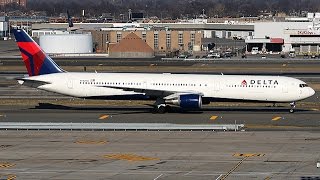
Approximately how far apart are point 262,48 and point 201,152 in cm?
14189

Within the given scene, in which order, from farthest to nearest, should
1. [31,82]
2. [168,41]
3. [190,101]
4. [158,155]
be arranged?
[168,41] < [31,82] < [190,101] < [158,155]

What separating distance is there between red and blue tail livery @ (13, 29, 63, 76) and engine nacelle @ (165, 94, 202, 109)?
11755mm

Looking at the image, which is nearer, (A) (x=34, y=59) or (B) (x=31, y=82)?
(B) (x=31, y=82)

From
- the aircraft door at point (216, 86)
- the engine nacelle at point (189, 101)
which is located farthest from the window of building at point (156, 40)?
the engine nacelle at point (189, 101)

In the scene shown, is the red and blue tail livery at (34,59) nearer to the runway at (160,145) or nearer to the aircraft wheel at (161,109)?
the runway at (160,145)

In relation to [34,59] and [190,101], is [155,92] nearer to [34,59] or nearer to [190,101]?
[190,101]

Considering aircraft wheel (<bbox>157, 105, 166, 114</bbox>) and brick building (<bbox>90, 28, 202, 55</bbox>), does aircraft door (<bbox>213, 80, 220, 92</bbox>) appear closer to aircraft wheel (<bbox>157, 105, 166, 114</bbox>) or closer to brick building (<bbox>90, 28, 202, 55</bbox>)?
aircraft wheel (<bbox>157, 105, 166, 114</bbox>)

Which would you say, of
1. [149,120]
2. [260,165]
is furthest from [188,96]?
[260,165]

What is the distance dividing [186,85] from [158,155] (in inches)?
910

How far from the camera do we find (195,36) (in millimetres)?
192000

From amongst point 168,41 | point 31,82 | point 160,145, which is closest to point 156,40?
point 168,41

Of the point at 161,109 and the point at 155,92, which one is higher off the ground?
the point at 155,92

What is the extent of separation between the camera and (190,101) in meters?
71.7

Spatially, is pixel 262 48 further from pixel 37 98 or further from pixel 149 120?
pixel 149 120
